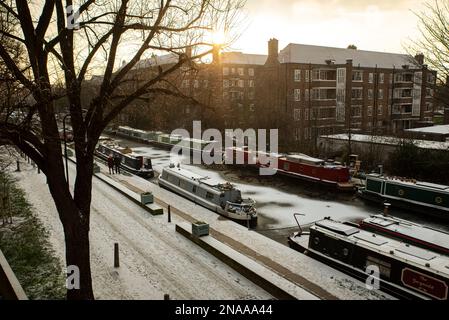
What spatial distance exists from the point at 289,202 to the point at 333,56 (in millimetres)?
39537

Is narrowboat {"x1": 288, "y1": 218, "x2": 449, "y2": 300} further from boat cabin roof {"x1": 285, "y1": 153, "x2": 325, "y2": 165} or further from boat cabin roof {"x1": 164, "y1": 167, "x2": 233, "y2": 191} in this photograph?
boat cabin roof {"x1": 285, "y1": 153, "x2": 325, "y2": 165}

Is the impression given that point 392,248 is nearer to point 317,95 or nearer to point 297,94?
point 297,94

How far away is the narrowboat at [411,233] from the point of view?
14.6 m

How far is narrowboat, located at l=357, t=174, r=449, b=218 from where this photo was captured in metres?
22.5

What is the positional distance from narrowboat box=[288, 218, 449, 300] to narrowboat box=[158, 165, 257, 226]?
18.3 ft

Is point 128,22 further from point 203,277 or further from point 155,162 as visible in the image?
point 155,162

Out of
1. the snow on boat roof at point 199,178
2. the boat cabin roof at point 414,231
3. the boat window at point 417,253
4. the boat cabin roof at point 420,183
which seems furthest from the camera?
the snow on boat roof at point 199,178

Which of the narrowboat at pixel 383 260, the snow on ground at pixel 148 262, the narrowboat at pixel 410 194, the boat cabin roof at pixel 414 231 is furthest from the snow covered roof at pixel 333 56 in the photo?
the narrowboat at pixel 383 260

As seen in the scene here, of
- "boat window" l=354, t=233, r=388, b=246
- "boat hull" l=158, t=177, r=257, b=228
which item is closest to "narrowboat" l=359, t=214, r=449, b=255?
"boat window" l=354, t=233, r=388, b=246

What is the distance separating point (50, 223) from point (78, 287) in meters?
10.6

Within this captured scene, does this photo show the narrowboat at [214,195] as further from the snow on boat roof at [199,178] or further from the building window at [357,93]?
the building window at [357,93]

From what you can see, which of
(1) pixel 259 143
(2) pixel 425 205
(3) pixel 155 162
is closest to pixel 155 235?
(2) pixel 425 205

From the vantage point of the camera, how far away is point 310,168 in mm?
30938
